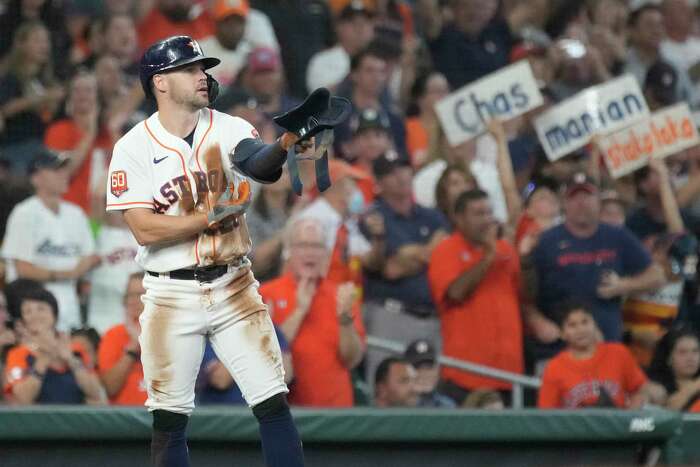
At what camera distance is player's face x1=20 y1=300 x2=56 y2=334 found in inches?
249

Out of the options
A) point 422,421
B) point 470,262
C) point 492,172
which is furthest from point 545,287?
point 422,421

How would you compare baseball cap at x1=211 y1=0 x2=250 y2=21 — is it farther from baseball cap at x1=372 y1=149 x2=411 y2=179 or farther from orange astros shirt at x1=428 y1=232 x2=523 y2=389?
orange astros shirt at x1=428 y1=232 x2=523 y2=389

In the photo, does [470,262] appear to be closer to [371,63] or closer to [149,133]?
[371,63]

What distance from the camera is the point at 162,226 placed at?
14.0 feet

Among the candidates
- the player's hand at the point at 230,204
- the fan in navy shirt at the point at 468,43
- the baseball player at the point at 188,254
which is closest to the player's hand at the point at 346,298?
the baseball player at the point at 188,254

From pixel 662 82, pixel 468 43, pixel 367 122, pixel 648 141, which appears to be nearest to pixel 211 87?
pixel 367 122

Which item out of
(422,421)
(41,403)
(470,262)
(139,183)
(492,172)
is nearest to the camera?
(139,183)

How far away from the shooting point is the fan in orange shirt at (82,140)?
780 cm

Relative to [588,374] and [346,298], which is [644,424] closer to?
[588,374]

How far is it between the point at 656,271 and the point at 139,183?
3.86m

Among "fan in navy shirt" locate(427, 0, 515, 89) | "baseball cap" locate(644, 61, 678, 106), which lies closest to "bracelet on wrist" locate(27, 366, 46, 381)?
"fan in navy shirt" locate(427, 0, 515, 89)

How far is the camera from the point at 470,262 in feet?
23.5

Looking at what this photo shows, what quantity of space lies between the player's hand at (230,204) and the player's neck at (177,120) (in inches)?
9.0

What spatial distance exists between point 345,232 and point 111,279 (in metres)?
1.23
